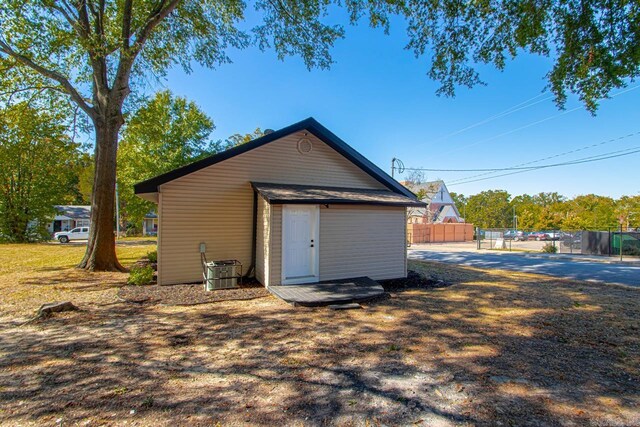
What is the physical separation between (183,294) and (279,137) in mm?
5182

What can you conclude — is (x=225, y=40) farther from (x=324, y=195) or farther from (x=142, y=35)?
(x=324, y=195)

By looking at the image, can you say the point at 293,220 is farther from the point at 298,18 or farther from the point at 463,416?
the point at 298,18

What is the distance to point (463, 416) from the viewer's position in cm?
257

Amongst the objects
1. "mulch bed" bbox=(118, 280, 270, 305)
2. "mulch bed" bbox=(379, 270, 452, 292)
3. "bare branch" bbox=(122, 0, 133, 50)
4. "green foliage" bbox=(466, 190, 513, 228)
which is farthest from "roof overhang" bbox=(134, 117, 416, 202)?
"green foliage" bbox=(466, 190, 513, 228)

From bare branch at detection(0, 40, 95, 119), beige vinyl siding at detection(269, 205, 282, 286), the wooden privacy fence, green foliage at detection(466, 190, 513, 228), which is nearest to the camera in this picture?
beige vinyl siding at detection(269, 205, 282, 286)

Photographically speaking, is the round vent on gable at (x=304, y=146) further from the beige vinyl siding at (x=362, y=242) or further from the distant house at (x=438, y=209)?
the distant house at (x=438, y=209)

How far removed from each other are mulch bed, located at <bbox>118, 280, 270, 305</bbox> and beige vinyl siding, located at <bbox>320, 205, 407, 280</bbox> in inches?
85.7

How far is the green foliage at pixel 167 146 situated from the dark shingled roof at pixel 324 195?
750 inches

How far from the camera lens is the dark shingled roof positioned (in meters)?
7.41

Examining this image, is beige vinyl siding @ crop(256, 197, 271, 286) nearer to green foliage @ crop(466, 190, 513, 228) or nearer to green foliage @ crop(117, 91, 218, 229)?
green foliage @ crop(117, 91, 218, 229)

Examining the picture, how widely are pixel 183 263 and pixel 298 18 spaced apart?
30.2 feet

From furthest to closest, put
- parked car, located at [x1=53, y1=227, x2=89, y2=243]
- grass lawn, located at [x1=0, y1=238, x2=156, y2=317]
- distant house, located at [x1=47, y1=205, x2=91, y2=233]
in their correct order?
distant house, located at [x1=47, y1=205, x2=91, y2=233] → parked car, located at [x1=53, y1=227, x2=89, y2=243] → grass lawn, located at [x1=0, y1=238, x2=156, y2=317]

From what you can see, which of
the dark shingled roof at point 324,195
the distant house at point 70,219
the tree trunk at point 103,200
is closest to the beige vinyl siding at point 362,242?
the dark shingled roof at point 324,195

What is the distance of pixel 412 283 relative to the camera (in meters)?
8.81
